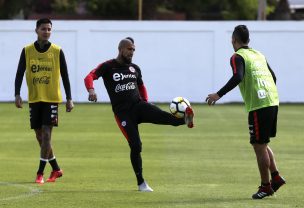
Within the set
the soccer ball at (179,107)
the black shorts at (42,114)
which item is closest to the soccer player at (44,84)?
the black shorts at (42,114)

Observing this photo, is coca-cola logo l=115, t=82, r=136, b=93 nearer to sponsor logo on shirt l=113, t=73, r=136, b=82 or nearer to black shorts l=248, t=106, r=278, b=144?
sponsor logo on shirt l=113, t=73, r=136, b=82

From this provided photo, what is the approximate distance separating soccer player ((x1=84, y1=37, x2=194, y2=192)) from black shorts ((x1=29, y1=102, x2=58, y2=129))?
111cm

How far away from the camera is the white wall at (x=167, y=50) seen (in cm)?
3756

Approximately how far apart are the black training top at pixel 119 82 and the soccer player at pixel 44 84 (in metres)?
0.99

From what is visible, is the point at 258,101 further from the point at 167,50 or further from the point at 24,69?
the point at 167,50

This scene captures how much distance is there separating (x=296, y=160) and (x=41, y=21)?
5.54 meters

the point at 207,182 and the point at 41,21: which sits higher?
the point at 41,21

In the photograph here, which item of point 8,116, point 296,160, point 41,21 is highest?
point 41,21

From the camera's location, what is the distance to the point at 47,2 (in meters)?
58.7

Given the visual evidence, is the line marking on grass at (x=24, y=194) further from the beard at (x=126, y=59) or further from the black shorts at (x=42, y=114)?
the beard at (x=126, y=59)


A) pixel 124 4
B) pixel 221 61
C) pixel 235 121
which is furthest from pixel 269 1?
pixel 235 121

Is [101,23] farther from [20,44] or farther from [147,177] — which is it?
[147,177]

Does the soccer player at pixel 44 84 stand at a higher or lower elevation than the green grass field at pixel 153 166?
higher

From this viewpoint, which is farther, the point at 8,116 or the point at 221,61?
the point at 221,61
